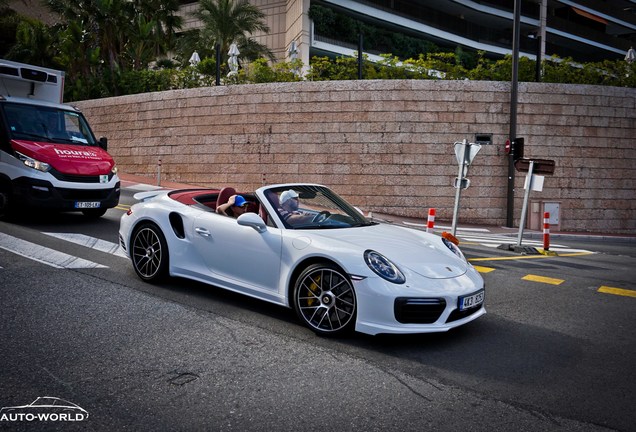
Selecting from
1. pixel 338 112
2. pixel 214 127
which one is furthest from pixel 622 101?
pixel 214 127

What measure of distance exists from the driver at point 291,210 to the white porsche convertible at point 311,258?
0.4 inches

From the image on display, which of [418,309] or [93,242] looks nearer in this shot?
[418,309]

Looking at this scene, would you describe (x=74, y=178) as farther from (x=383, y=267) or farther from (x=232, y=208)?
(x=383, y=267)

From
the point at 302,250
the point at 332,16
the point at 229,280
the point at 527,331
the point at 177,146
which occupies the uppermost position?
the point at 332,16

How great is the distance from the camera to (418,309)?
4.40 m

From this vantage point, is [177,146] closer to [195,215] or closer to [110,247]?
[110,247]

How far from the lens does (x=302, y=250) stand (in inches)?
190

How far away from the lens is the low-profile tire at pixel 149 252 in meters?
6.03

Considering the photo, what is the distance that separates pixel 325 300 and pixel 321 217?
1.08m

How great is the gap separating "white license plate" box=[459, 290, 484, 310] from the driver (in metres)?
1.64

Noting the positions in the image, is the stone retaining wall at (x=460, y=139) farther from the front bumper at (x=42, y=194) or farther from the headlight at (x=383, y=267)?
the headlight at (x=383, y=267)

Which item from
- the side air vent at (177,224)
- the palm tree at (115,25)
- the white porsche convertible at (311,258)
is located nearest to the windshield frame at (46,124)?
the white porsche convertible at (311,258)

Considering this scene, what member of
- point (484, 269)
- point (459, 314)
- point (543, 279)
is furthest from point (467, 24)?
point (459, 314)

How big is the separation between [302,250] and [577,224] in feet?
50.3
